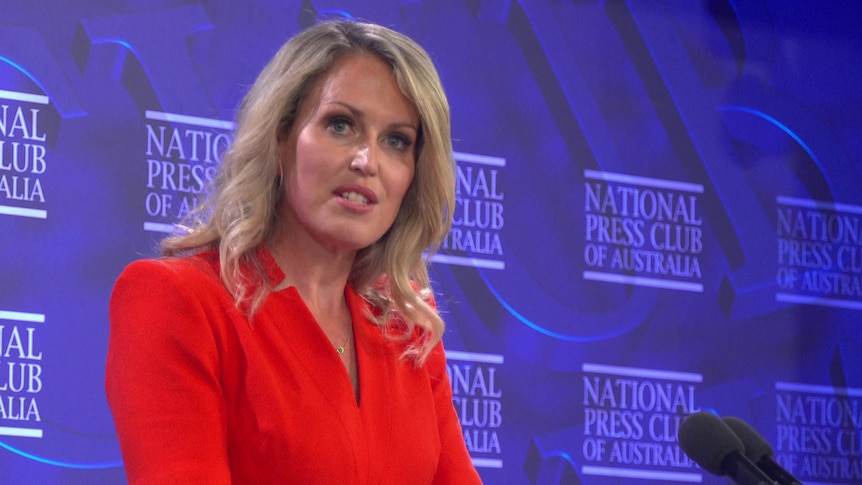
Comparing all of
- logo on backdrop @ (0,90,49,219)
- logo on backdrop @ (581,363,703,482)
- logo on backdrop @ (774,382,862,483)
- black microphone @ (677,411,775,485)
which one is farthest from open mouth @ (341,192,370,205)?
logo on backdrop @ (774,382,862,483)

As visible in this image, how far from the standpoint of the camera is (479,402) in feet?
13.6

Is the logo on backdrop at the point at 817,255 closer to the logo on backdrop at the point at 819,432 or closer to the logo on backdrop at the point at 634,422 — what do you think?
the logo on backdrop at the point at 819,432

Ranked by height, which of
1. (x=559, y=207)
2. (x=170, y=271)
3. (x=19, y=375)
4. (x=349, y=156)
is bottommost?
(x=170, y=271)

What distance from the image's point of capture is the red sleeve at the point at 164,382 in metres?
1.94

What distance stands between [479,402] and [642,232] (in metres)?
0.91

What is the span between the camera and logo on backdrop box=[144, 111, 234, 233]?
12.3 feet

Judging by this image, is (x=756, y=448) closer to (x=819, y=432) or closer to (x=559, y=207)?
(x=559, y=207)

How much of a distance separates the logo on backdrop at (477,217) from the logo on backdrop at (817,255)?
1.19 m

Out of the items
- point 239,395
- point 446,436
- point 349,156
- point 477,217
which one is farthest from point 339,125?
point 477,217

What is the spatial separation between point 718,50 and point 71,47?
96.3 inches

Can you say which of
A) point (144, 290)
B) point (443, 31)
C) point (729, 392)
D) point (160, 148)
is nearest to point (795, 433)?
point (729, 392)

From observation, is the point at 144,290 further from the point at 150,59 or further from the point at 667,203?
the point at 667,203

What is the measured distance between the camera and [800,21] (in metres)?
4.95

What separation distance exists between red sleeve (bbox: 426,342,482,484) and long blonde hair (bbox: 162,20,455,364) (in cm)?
7
